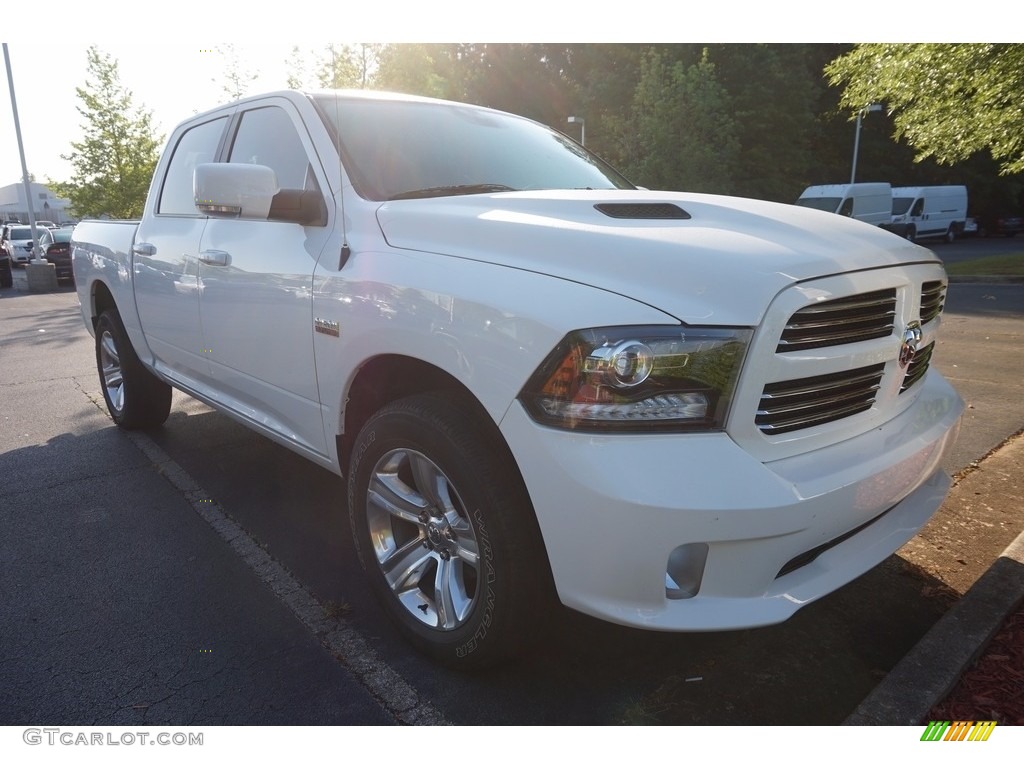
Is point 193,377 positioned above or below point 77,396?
above

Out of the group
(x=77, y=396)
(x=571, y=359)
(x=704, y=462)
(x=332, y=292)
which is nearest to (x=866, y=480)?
(x=704, y=462)

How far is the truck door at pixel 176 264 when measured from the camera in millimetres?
3811

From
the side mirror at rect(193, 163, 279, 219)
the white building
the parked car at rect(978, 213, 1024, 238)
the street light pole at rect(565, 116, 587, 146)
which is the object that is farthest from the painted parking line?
the white building

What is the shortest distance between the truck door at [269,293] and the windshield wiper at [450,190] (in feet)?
1.02

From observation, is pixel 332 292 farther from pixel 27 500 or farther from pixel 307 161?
pixel 27 500

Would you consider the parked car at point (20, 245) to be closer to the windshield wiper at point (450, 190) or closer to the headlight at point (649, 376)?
the windshield wiper at point (450, 190)

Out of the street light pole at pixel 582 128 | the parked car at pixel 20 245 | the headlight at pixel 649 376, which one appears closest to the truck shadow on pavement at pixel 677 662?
the headlight at pixel 649 376

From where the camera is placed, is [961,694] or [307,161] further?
[307,161]

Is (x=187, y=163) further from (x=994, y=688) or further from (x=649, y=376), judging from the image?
(x=994, y=688)

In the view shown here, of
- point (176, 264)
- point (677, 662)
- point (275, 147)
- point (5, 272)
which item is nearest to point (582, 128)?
point (5, 272)

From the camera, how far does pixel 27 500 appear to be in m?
3.94

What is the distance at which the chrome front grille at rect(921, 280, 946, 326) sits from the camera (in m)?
2.51

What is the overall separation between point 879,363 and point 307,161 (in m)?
2.33

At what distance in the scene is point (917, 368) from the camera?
102 inches
